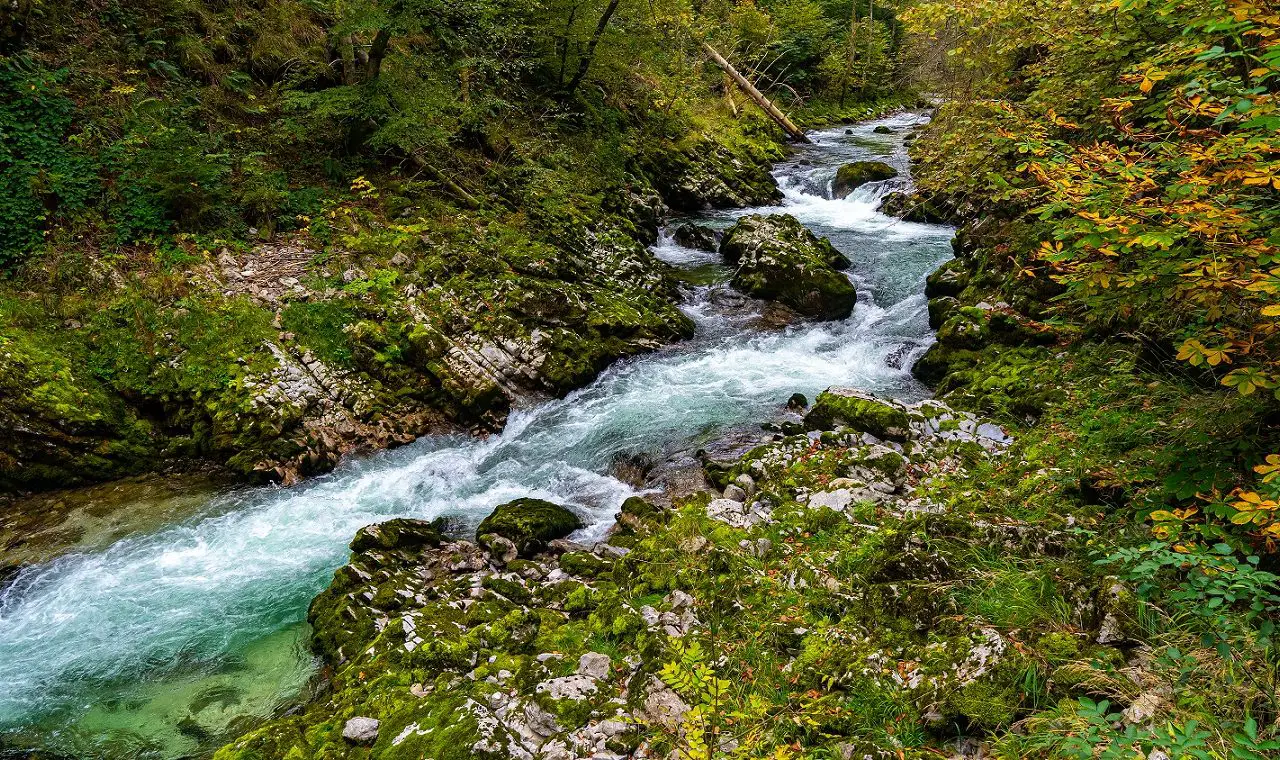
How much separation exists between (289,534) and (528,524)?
9.07ft

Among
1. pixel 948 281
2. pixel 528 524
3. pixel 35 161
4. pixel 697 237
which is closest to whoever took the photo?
pixel 528 524

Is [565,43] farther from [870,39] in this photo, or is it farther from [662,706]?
[870,39]

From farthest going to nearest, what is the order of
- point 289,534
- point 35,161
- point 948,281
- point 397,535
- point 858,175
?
point 858,175
point 948,281
point 35,161
point 289,534
point 397,535

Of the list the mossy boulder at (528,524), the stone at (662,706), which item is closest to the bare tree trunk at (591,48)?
the mossy boulder at (528,524)

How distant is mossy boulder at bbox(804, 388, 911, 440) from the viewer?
6.94 metres

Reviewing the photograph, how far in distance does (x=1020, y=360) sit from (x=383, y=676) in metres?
7.62

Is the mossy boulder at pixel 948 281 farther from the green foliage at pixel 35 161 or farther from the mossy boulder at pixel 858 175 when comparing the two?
the green foliage at pixel 35 161

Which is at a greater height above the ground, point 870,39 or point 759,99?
point 870,39

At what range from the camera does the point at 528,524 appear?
6473mm

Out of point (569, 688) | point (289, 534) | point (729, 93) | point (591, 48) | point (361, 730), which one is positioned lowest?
point (569, 688)

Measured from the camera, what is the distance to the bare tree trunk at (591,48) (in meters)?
14.4

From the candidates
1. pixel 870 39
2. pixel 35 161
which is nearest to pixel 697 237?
pixel 35 161

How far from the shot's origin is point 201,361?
802cm

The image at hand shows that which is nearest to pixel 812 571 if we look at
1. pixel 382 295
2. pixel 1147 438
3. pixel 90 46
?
pixel 1147 438
